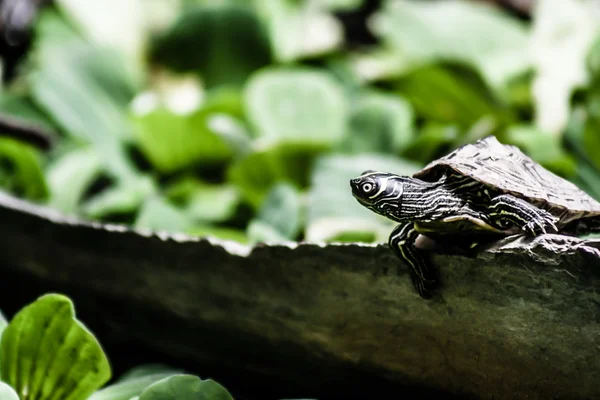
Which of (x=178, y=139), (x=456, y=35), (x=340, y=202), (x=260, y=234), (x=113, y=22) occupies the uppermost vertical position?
(x=456, y=35)

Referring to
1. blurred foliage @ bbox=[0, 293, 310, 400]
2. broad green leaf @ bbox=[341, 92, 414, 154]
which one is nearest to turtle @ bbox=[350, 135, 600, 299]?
blurred foliage @ bbox=[0, 293, 310, 400]

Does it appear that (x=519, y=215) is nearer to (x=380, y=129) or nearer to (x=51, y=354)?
(x=51, y=354)

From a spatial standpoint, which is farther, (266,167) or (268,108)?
(268,108)

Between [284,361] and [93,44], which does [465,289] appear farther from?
[93,44]

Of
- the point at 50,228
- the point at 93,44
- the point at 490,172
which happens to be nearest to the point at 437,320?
the point at 490,172

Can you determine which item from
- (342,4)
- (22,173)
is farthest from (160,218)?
(342,4)

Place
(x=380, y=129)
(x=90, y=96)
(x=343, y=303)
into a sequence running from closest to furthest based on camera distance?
(x=343, y=303)
(x=380, y=129)
(x=90, y=96)
